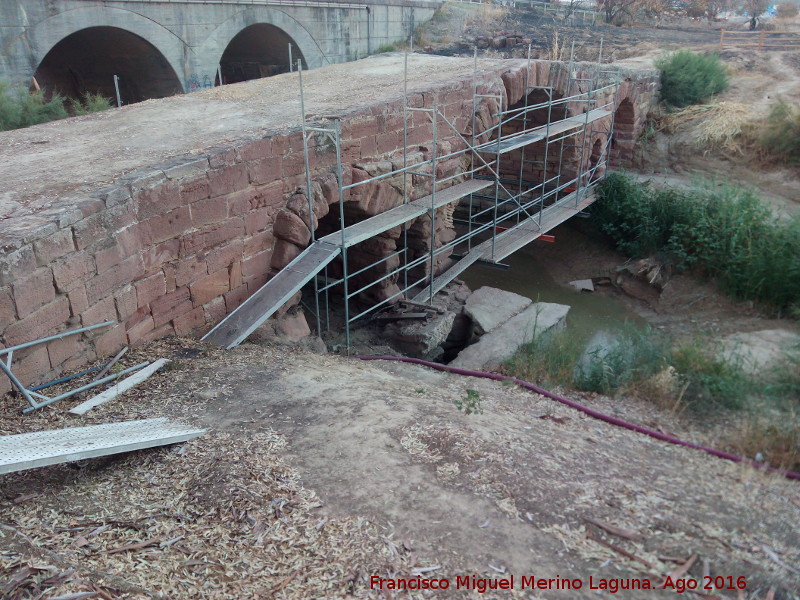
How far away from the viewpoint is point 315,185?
6613 millimetres

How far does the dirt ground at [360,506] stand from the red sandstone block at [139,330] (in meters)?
0.68

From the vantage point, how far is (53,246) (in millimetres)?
4270

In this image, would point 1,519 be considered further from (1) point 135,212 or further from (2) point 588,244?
(2) point 588,244

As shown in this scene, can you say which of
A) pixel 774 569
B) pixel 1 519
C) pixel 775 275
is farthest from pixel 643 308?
pixel 1 519

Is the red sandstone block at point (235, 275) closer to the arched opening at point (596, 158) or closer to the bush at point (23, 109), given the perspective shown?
the bush at point (23, 109)

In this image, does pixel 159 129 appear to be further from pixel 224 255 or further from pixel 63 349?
pixel 63 349

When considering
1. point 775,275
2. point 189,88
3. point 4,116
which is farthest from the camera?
point 189,88

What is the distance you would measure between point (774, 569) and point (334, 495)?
2.18 metres

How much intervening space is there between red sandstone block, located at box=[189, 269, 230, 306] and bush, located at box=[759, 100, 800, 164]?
11.1m

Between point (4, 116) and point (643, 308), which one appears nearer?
point (4, 116)

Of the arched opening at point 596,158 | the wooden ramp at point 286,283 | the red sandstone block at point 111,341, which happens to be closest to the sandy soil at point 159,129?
the red sandstone block at point 111,341

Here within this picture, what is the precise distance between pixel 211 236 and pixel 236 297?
727 millimetres

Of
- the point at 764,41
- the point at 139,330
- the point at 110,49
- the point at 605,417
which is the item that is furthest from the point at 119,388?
the point at 764,41

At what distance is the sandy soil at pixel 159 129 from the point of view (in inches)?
200
